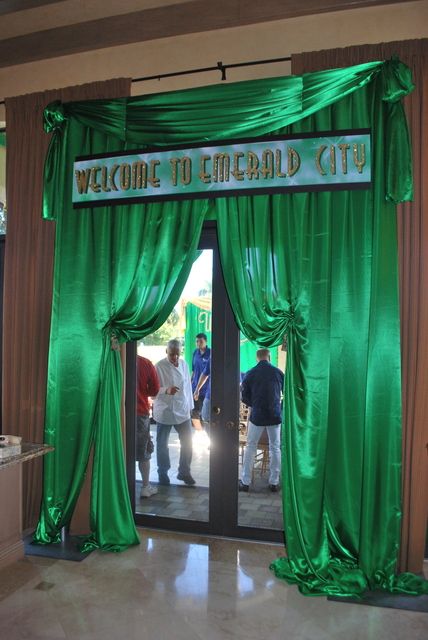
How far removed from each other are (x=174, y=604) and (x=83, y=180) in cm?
285

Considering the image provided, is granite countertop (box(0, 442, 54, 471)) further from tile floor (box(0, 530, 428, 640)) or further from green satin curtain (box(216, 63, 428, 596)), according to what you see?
green satin curtain (box(216, 63, 428, 596))

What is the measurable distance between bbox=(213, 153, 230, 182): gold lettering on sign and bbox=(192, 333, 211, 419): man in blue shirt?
1.13m

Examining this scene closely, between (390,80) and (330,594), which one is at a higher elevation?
(390,80)

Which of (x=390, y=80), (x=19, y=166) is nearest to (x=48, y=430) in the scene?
(x=19, y=166)

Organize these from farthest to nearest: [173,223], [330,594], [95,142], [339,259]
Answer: [95,142], [173,223], [339,259], [330,594]

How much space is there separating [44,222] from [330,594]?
321cm

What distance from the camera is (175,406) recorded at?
382cm

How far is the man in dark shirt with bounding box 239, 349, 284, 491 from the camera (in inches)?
140

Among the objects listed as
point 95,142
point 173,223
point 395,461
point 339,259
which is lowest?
point 395,461

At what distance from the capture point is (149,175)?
3484 millimetres

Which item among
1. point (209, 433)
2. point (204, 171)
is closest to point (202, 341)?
point (209, 433)

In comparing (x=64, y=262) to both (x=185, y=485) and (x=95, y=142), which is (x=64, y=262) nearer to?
(x=95, y=142)

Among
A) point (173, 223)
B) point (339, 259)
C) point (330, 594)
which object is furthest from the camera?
point (173, 223)

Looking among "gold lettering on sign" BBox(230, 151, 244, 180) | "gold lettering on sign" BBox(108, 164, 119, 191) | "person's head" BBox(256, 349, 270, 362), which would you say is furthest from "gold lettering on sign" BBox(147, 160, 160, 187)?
"person's head" BBox(256, 349, 270, 362)
